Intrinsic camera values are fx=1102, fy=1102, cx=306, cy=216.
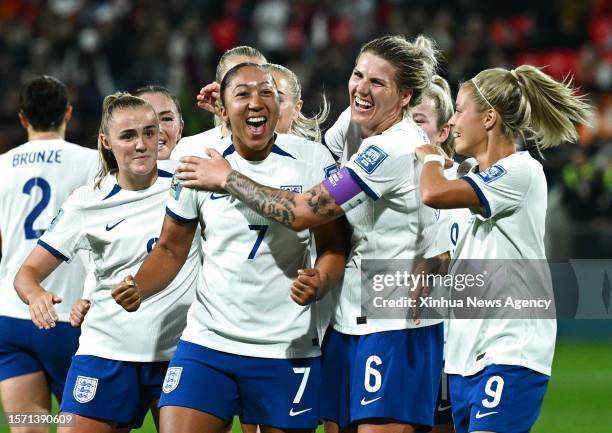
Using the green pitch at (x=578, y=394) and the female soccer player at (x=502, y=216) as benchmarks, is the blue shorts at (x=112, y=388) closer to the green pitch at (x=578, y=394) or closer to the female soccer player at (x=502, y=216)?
the female soccer player at (x=502, y=216)

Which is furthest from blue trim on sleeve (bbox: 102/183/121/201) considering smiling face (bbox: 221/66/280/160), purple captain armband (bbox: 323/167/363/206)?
purple captain armband (bbox: 323/167/363/206)

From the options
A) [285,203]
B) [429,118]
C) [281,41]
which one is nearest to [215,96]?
[429,118]

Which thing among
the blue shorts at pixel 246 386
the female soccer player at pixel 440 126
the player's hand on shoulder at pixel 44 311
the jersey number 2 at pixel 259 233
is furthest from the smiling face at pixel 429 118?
the player's hand on shoulder at pixel 44 311

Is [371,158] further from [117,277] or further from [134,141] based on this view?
[117,277]

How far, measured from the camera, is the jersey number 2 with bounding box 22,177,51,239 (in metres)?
6.59

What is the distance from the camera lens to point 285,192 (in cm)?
465

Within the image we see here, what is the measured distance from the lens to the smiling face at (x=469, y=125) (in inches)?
198

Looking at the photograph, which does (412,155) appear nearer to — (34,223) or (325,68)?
(34,223)

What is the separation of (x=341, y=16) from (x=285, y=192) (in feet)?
41.3

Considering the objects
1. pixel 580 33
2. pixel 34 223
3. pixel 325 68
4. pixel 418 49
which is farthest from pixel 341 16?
pixel 418 49

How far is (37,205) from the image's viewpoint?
660 cm

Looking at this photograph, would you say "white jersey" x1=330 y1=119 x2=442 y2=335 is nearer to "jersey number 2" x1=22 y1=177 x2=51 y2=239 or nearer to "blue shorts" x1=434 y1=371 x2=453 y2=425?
"blue shorts" x1=434 y1=371 x2=453 y2=425

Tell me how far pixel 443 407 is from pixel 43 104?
119 inches

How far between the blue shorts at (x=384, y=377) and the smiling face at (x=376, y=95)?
954mm
